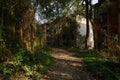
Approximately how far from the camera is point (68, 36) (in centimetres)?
3916

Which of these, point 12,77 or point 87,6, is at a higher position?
point 87,6

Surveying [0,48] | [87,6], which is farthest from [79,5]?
[0,48]

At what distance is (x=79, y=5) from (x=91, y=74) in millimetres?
19279

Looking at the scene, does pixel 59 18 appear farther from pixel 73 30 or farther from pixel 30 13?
pixel 30 13

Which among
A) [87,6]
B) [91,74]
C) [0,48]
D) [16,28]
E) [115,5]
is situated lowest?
[91,74]

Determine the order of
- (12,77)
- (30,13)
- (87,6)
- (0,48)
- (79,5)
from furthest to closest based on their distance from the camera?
(79,5) < (87,6) < (30,13) < (0,48) < (12,77)

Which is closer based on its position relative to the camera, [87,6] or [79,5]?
[87,6]

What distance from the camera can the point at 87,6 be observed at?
1112 inches

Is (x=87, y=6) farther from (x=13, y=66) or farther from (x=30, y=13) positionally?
(x=13, y=66)

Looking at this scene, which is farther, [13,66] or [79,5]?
[79,5]

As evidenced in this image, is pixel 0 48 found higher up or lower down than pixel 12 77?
higher up

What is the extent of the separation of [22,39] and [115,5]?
16.6ft

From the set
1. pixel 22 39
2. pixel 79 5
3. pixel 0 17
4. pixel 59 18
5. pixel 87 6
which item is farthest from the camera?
pixel 59 18

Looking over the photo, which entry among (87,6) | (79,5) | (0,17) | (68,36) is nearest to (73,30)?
(68,36)
